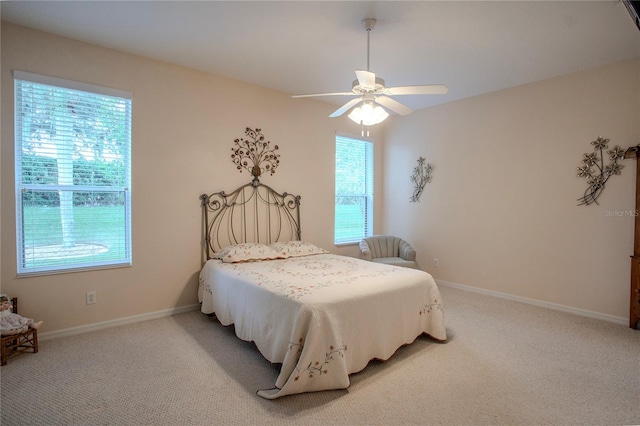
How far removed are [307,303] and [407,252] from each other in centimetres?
268

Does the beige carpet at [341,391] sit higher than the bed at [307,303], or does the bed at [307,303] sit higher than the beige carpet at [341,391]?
the bed at [307,303]

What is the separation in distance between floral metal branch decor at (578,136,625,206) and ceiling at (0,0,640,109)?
857 millimetres

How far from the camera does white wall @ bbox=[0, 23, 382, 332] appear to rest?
2701 mm

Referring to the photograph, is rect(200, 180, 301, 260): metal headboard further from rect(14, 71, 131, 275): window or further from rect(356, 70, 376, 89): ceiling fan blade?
rect(356, 70, 376, 89): ceiling fan blade

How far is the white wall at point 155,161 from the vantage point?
106 inches

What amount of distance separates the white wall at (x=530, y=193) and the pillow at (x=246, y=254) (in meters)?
2.58

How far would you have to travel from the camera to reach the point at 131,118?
3.18m

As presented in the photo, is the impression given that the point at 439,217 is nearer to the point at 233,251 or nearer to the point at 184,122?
the point at 233,251

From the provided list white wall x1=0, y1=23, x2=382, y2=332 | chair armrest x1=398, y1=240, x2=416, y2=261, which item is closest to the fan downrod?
white wall x1=0, y1=23, x2=382, y2=332

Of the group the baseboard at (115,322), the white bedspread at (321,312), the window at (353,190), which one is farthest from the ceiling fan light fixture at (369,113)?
the baseboard at (115,322)

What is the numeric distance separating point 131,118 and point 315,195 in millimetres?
2382

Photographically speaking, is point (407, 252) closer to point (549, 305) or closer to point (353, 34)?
point (549, 305)

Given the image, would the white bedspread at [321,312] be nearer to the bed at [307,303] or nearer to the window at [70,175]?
the bed at [307,303]

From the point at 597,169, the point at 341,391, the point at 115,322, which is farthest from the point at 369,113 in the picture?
the point at 115,322
